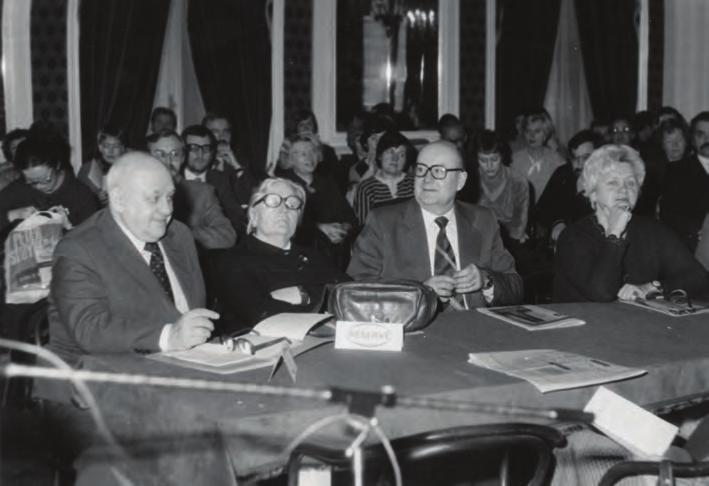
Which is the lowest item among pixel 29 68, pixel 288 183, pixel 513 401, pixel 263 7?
pixel 513 401

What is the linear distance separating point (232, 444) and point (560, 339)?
135 centimetres

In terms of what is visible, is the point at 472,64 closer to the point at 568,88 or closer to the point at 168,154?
the point at 568,88

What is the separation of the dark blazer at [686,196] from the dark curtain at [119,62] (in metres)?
4.47

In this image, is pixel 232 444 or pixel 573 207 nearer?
pixel 232 444

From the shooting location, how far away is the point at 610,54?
1101 centimetres

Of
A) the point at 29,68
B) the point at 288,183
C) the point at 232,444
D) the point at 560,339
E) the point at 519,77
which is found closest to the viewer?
the point at 232,444

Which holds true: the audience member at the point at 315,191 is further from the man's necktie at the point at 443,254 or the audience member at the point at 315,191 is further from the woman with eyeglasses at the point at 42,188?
the man's necktie at the point at 443,254

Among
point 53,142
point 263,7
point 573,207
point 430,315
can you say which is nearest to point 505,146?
point 573,207

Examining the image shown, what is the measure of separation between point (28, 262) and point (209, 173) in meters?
2.67

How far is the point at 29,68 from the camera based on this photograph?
26.3 feet

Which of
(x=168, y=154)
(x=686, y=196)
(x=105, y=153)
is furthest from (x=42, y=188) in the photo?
(x=686, y=196)

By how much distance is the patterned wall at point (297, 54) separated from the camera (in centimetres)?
931

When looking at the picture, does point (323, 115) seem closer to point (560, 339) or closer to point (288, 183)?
point (288, 183)

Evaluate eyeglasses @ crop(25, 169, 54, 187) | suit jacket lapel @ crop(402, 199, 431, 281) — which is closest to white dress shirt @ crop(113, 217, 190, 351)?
suit jacket lapel @ crop(402, 199, 431, 281)
